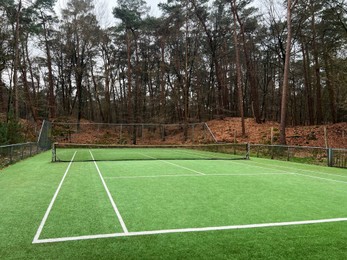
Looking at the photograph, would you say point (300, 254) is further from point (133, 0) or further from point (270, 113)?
point (270, 113)

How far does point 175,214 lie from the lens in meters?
5.42

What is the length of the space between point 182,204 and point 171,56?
2857cm

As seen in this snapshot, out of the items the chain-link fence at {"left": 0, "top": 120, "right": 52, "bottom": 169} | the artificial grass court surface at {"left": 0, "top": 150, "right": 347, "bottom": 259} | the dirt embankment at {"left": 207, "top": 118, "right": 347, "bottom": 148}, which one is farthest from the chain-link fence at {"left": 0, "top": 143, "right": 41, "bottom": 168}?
the dirt embankment at {"left": 207, "top": 118, "right": 347, "bottom": 148}

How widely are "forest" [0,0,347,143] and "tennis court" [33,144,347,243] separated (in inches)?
626

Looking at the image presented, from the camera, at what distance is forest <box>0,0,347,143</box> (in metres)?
24.6

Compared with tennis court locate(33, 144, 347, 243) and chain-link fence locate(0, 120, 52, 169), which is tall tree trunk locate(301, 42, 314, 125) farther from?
chain-link fence locate(0, 120, 52, 169)

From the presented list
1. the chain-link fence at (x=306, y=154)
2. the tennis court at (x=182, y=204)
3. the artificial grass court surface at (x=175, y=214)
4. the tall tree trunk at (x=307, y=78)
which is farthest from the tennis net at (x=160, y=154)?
the tall tree trunk at (x=307, y=78)

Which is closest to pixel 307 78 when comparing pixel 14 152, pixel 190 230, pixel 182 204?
pixel 14 152

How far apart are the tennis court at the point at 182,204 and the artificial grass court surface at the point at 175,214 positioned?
0.02m

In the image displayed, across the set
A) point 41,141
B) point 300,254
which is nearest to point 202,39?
point 41,141

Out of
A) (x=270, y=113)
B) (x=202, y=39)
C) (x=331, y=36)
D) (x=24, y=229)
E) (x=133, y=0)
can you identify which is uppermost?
(x=133, y=0)

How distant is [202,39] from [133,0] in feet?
26.8

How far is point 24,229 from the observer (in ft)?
14.9

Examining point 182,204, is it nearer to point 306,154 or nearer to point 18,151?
point 306,154
